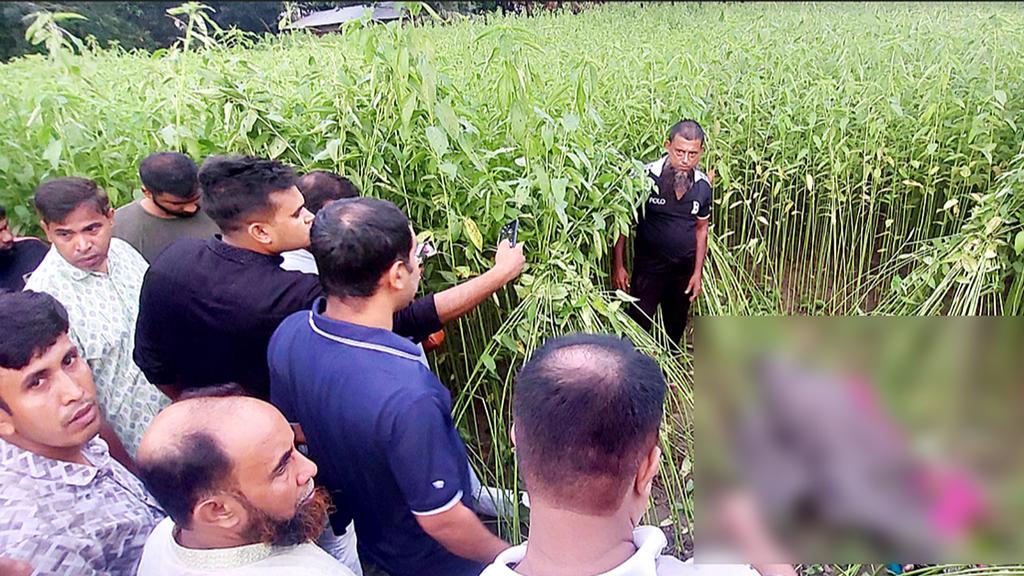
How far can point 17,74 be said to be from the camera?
10.8 feet

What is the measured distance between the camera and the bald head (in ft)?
2.98

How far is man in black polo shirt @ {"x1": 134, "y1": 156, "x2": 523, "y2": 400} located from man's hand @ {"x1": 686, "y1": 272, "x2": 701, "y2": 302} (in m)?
1.38

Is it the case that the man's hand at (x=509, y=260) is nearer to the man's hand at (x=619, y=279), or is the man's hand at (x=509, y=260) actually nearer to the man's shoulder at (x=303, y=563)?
the man's shoulder at (x=303, y=563)

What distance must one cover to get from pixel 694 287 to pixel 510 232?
1387 millimetres

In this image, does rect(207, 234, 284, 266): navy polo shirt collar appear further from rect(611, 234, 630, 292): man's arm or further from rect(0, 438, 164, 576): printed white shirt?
rect(611, 234, 630, 292): man's arm

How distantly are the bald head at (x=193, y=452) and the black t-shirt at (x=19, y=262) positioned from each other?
127 centimetres

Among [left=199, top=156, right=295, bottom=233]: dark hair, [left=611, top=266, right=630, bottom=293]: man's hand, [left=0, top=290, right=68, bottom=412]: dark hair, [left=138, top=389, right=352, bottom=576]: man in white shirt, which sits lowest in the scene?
[left=611, top=266, right=630, bottom=293]: man's hand

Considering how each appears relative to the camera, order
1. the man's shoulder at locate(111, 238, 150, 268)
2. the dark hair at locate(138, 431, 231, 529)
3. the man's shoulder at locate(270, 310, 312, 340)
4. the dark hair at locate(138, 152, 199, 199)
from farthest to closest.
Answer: the dark hair at locate(138, 152, 199, 199) < the man's shoulder at locate(111, 238, 150, 268) < the man's shoulder at locate(270, 310, 312, 340) < the dark hair at locate(138, 431, 231, 529)

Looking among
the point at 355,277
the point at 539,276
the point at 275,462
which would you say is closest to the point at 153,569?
the point at 275,462

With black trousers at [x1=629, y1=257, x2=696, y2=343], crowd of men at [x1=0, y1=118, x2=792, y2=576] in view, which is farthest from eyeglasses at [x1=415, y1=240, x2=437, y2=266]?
black trousers at [x1=629, y1=257, x2=696, y2=343]

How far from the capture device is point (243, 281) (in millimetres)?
1420

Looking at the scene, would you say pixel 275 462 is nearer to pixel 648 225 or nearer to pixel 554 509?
pixel 554 509

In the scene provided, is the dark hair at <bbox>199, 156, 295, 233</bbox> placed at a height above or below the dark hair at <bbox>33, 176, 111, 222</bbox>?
above

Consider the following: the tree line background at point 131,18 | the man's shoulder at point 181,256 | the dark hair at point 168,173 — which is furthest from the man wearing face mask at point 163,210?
the tree line background at point 131,18
